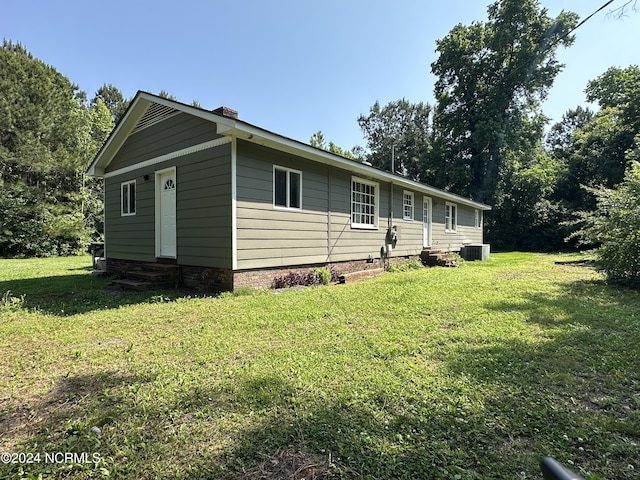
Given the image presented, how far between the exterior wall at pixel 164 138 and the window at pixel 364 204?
4236 mm

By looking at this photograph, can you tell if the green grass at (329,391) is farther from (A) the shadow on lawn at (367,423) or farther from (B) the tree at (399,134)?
(B) the tree at (399,134)

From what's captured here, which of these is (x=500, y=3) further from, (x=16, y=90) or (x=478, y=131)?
(x=16, y=90)

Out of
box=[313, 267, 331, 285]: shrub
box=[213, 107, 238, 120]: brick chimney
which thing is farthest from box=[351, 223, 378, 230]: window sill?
box=[213, 107, 238, 120]: brick chimney

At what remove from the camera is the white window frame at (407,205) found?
11675mm

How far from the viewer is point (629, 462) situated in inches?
68.3

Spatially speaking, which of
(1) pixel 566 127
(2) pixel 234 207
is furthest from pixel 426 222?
(1) pixel 566 127

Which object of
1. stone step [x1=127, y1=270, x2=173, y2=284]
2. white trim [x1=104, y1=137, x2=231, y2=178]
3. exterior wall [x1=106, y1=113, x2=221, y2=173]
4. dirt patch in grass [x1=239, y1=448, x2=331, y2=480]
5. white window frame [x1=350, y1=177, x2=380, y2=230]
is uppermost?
exterior wall [x1=106, y1=113, x2=221, y2=173]

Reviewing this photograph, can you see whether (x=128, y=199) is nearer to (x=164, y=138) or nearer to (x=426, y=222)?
(x=164, y=138)

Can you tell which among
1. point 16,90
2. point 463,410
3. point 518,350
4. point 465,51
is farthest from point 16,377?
point 465,51

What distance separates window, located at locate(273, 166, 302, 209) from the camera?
7188mm

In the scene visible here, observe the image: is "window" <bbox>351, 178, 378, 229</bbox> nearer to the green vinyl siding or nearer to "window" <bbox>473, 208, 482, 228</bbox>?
the green vinyl siding

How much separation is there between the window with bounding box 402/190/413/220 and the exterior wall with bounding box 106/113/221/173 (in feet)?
23.7

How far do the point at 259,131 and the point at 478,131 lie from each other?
2167 centimetres

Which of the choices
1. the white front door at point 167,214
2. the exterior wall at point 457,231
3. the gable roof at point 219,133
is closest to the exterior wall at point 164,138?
the gable roof at point 219,133
